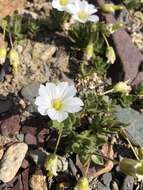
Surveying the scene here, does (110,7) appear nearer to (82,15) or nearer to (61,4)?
(82,15)

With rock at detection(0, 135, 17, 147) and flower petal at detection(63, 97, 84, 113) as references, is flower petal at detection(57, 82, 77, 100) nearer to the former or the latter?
flower petal at detection(63, 97, 84, 113)

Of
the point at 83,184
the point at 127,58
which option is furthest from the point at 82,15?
the point at 83,184

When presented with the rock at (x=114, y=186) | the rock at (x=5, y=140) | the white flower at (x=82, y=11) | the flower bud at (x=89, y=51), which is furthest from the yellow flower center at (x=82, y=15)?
the rock at (x=114, y=186)

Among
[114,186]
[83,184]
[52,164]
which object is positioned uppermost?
[52,164]

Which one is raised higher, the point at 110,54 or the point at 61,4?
the point at 61,4

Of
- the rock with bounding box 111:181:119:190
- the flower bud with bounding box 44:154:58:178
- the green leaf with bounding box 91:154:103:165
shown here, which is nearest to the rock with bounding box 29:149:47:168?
the flower bud with bounding box 44:154:58:178

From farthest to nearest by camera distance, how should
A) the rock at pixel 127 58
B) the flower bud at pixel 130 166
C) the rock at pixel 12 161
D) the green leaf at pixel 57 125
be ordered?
the rock at pixel 127 58, the green leaf at pixel 57 125, the rock at pixel 12 161, the flower bud at pixel 130 166

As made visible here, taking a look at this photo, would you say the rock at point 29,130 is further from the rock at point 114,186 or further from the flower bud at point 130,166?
the flower bud at point 130,166
